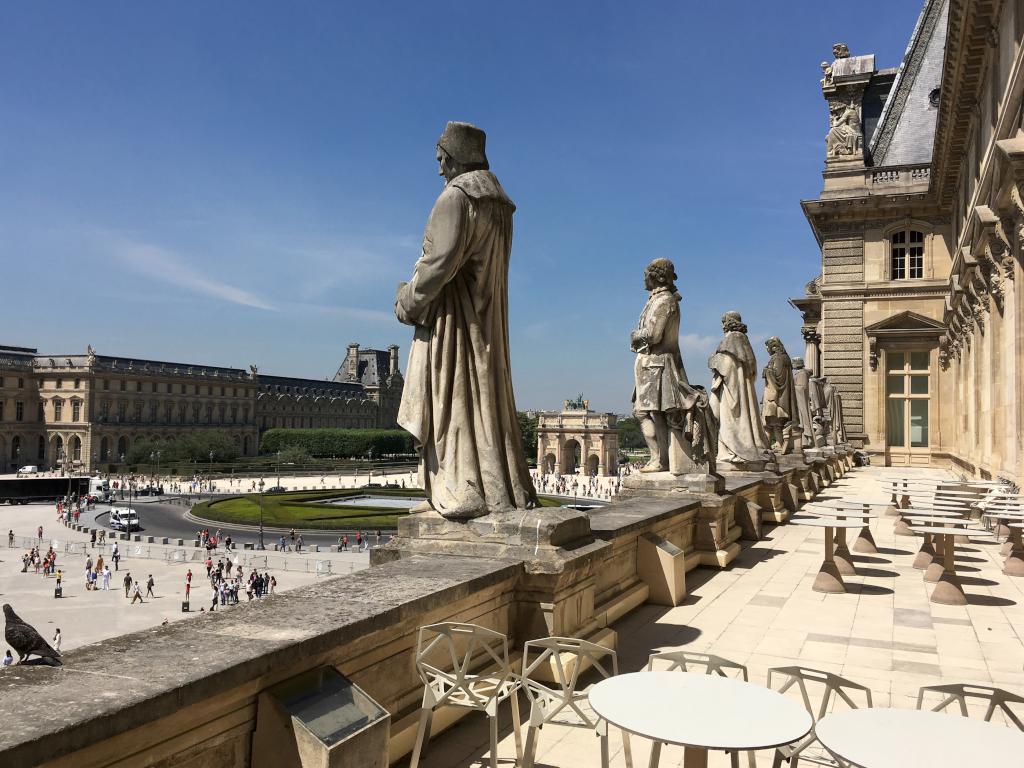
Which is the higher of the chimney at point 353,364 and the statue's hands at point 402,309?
the chimney at point 353,364

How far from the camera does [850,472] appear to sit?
963 inches

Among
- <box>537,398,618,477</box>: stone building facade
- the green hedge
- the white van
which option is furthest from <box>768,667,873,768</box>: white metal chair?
the green hedge

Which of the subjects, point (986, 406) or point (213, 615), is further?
point (986, 406)

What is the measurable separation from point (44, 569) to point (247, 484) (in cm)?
4255

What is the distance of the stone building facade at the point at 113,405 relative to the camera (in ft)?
299

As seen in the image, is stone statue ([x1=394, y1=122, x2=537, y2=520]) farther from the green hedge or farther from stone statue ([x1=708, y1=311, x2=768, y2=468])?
the green hedge

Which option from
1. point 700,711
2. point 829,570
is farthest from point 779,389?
point 700,711

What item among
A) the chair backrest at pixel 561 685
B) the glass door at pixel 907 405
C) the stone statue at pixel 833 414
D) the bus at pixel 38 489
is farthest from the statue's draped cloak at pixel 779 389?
the bus at pixel 38 489

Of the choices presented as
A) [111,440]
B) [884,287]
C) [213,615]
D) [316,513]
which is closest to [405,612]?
[213,615]

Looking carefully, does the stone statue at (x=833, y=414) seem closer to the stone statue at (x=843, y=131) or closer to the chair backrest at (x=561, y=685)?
the stone statue at (x=843, y=131)

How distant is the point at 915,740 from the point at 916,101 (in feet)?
116

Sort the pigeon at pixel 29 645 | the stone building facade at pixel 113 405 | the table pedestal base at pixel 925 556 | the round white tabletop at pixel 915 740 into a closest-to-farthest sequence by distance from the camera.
Answer: the round white tabletop at pixel 915 740, the pigeon at pixel 29 645, the table pedestal base at pixel 925 556, the stone building facade at pixel 113 405

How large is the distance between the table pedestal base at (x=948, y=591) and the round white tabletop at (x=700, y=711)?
5.38 metres

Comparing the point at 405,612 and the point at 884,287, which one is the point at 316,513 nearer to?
the point at 884,287
